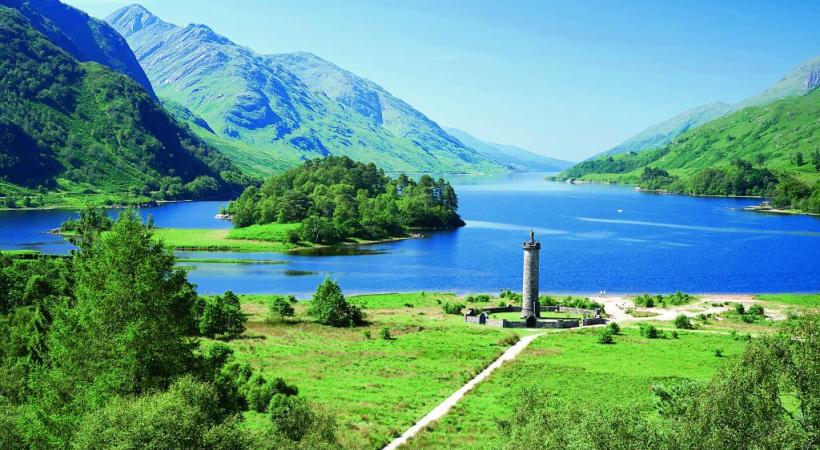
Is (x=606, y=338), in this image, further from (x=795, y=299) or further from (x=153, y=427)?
(x=153, y=427)

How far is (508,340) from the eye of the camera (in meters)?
83.9

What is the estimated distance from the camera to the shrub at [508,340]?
82375mm

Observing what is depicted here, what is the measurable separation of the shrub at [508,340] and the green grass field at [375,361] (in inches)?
16.5

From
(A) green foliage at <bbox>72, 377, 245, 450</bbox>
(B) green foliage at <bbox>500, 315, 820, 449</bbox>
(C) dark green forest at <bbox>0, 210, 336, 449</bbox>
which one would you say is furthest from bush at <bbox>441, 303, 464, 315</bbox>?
(A) green foliage at <bbox>72, 377, 245, 450</bbox>

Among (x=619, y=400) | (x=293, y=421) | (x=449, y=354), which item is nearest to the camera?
(x=293, y=421)

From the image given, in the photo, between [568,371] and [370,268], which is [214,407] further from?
[370,268]

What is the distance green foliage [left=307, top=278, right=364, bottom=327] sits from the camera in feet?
303

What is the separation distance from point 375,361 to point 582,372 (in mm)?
21244

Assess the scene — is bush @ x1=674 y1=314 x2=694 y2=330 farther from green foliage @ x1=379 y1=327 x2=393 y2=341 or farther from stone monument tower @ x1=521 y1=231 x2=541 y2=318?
green foliage @ x1=379 y1=327 x2=393 y2=341

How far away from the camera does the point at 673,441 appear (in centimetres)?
3125

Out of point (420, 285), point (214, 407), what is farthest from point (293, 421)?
point (420, 285)

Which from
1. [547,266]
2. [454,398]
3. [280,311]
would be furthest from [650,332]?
[547,266]

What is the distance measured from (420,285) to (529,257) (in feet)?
138

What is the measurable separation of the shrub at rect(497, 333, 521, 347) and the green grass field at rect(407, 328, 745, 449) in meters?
2.59
